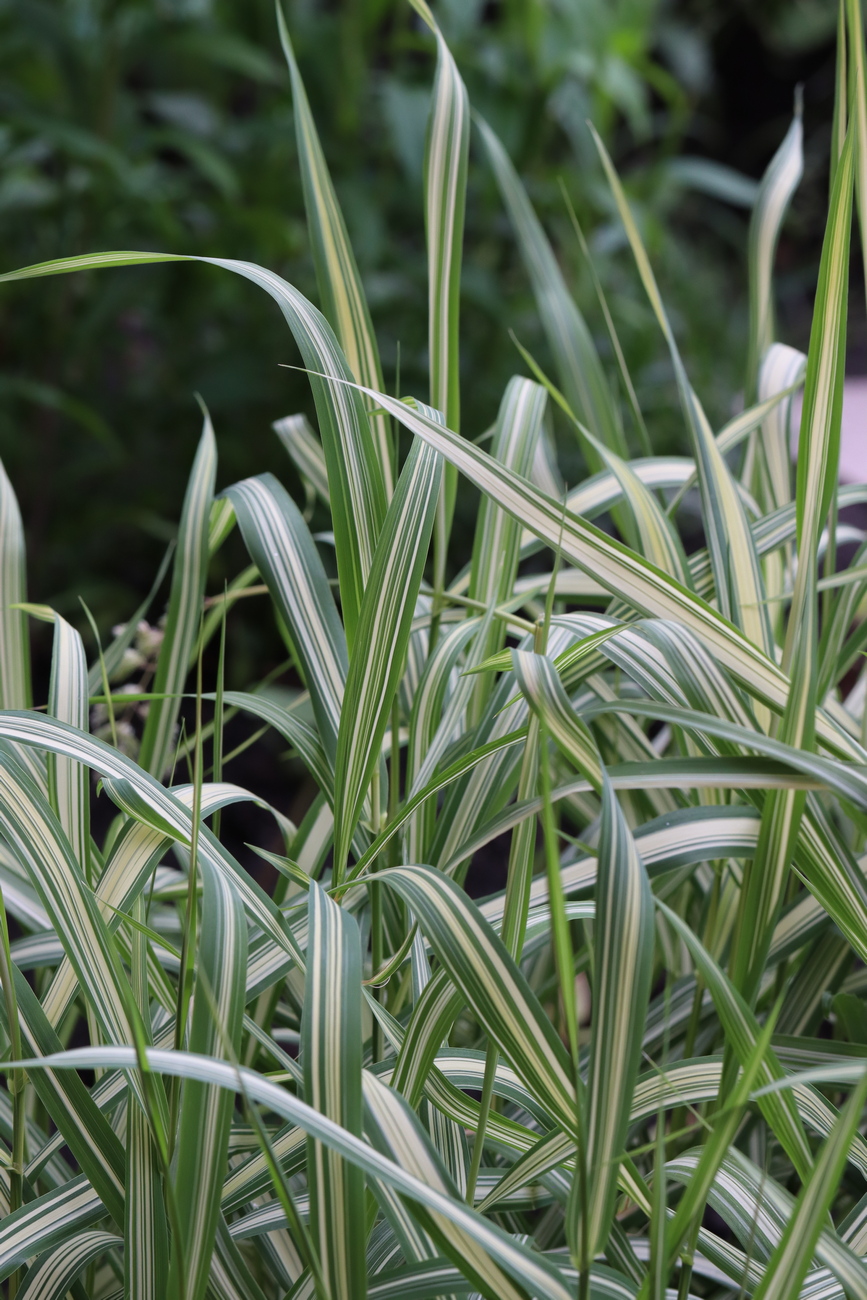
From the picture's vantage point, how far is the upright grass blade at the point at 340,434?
296 millimetres

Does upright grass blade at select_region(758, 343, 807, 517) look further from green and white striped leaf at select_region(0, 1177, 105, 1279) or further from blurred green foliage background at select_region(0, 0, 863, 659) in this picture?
blurred green foliage background at select_region(0, 0, 863, 659)

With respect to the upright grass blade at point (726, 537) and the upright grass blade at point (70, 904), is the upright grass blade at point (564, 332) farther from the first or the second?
the upright grass blade at point (70, 904)

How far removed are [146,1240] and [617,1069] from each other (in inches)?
5.6

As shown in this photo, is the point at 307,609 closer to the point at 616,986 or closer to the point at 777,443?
the point at 616,986

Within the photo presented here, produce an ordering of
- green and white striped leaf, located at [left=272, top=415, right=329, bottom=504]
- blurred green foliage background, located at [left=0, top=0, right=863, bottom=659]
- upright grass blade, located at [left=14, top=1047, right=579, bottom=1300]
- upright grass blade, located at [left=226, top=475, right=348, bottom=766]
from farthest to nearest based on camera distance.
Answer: blurred green foliage background, located at [left=0, top=0, right=863, bottom=659], green and white striped leaf, located at [left=272, top=415, right=329, bottom=504], upright grass blade, located at [left=226, top=475, right=348, bottom=766], upright grass blade, located at [left=14, top=1047, right=579, bottom=1300]

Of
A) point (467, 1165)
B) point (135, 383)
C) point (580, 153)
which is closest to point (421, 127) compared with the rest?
point (580, 153)

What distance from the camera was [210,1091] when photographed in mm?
241

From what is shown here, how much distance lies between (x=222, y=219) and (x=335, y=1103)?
3.53 ft

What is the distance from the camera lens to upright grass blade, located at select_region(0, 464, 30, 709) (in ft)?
1.33

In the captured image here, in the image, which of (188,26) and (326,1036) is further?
(188,26)

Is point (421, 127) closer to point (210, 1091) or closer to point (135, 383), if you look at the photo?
point (135, 383)

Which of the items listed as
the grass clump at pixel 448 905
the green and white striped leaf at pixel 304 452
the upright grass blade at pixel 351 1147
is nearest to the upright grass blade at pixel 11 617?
the grass clump at pixel 448 905

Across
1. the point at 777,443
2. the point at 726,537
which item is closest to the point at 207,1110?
the point at 726,537

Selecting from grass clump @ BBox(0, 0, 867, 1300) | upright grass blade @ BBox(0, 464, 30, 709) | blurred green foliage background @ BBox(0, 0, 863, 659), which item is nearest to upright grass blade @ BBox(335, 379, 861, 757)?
grass clump @ BBox(0, 0, 867, 1300)
